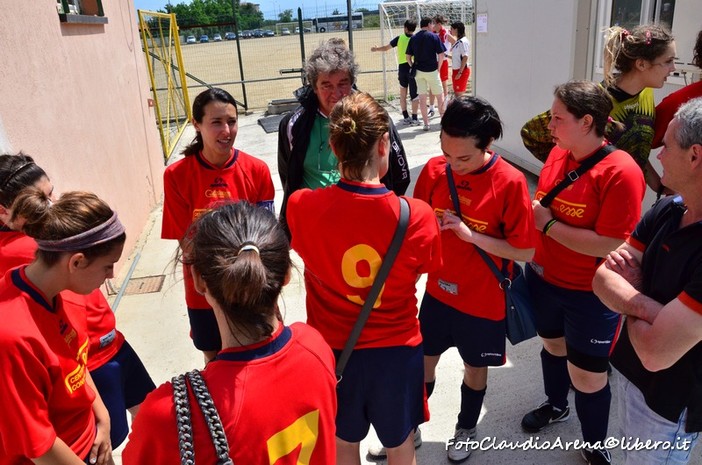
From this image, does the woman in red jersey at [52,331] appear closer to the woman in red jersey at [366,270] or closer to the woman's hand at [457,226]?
the woman in red jersey at [366,270]

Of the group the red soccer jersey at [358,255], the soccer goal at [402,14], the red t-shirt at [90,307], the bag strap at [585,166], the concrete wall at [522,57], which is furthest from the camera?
the soccer goal at [402,14]

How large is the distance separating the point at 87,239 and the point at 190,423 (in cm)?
80

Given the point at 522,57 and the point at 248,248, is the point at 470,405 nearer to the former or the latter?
the point at 248,248

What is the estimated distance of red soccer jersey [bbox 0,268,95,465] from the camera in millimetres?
1403

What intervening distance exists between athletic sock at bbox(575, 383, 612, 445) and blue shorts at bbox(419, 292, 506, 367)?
0.43 meters

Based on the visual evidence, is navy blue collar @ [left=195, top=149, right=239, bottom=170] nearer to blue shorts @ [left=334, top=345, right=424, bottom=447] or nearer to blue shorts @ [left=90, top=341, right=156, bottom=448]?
blue shorts @ [left=90, top=341, right=156, bottom=448]

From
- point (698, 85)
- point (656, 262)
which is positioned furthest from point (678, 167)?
point (698, 85)

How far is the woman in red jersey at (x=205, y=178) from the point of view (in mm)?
2721

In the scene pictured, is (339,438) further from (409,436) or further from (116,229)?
(116,229)

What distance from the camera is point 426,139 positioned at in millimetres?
9680

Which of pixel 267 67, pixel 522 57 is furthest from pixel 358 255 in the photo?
pixel 267 67

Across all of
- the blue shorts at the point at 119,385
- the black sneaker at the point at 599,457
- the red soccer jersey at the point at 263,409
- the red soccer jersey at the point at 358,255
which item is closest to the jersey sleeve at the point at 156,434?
the red soccer jersey at the point at 263,409

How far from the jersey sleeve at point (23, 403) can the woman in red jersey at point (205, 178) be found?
1260 millimetres

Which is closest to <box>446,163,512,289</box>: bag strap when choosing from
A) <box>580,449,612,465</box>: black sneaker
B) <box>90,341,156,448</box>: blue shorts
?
<box>580,449,612,465</box>: black sneaker
